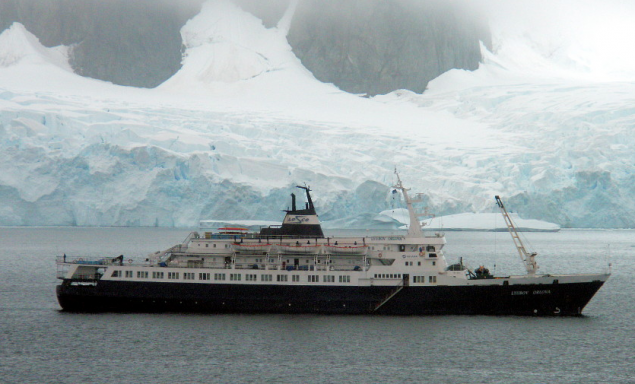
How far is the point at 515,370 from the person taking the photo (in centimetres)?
2827

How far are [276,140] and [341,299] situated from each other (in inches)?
3134

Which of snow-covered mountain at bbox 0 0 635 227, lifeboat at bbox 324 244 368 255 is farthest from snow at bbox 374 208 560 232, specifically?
lifeboat at bbox 324 244 368 255

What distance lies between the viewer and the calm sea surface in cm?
2756

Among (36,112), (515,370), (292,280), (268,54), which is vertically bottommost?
(515,370)

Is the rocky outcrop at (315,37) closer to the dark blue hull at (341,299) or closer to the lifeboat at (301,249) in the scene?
the dark blue hull at (341,299)

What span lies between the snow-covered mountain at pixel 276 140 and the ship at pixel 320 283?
181 ft

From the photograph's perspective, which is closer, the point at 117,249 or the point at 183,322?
the point at 183,322

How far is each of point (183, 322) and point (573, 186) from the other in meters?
73.0

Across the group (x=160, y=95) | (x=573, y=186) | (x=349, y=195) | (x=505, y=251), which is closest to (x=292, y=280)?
(x=505, y=251)

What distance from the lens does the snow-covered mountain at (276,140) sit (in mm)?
93625

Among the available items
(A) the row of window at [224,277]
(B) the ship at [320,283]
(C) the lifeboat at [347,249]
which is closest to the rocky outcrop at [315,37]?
(B) the ship at [320,283]

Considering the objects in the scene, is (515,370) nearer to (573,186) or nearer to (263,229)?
(263,229)

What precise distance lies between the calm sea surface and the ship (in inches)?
29.0

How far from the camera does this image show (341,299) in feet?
120
